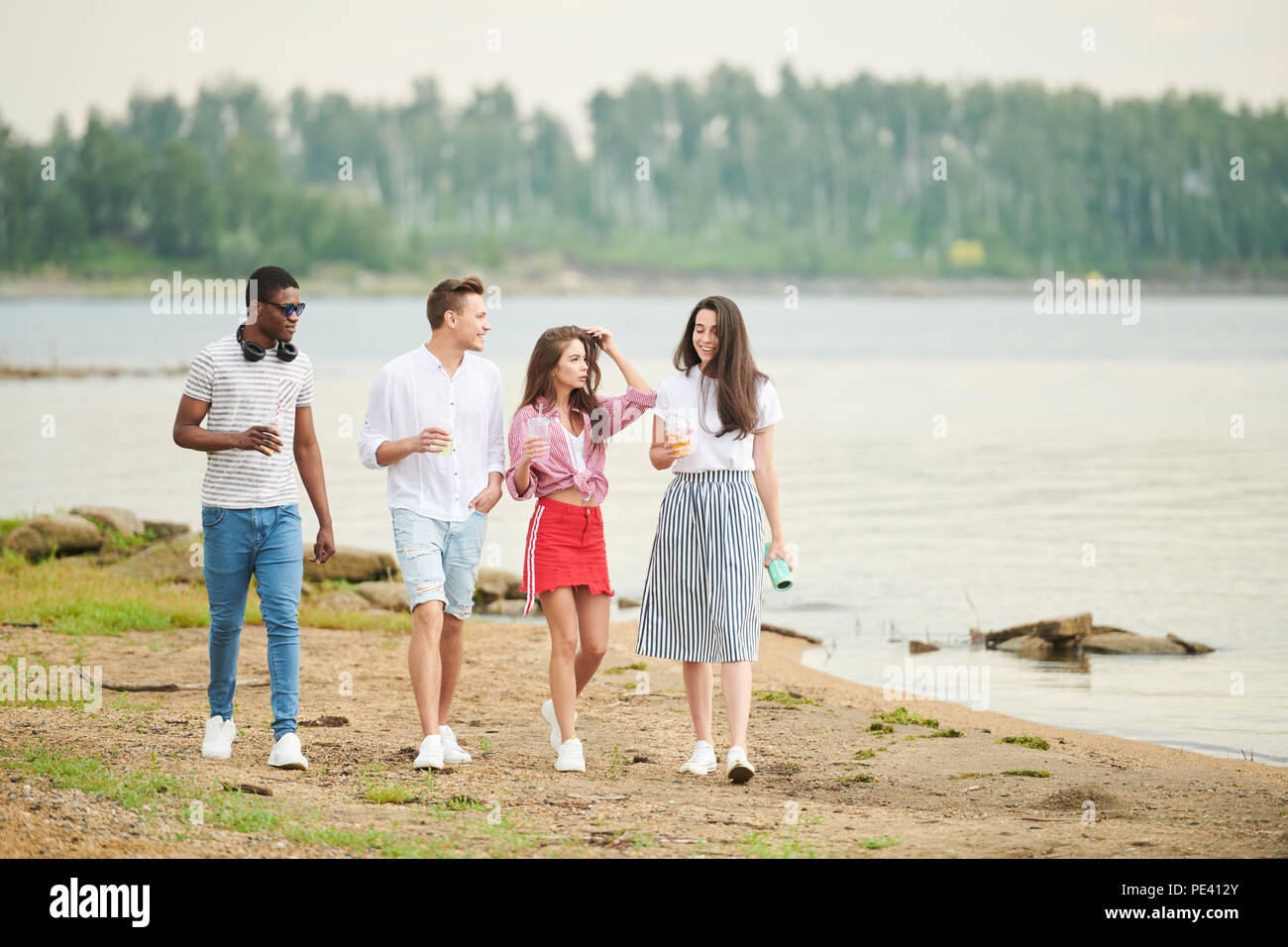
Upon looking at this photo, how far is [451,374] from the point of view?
7004 mm

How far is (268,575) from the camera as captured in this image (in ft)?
22.4

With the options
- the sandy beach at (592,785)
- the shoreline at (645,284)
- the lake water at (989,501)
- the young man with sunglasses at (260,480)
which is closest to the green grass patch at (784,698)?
the sandy beach at (592,785)

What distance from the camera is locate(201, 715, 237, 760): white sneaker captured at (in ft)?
22.8

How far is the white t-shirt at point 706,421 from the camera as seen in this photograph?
274 inches

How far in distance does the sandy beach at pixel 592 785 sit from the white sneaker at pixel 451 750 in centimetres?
10

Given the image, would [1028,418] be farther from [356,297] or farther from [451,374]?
[356,297]

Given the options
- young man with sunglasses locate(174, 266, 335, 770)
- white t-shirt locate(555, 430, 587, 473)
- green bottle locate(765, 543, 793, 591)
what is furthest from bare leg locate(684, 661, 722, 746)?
young man with sunglasses locate(174, 266, 335, 770)

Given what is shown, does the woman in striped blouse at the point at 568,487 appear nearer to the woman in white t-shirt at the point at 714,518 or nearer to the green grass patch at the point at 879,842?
the woman in white t-shirt at the point at 714,518

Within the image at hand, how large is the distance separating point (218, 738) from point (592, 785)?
1779 mm

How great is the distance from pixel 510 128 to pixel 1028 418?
121261 millimetres

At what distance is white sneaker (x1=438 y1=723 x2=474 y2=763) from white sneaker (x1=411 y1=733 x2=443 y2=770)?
0.17 m

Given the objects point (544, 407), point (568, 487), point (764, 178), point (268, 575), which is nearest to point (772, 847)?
point (568, 487)
